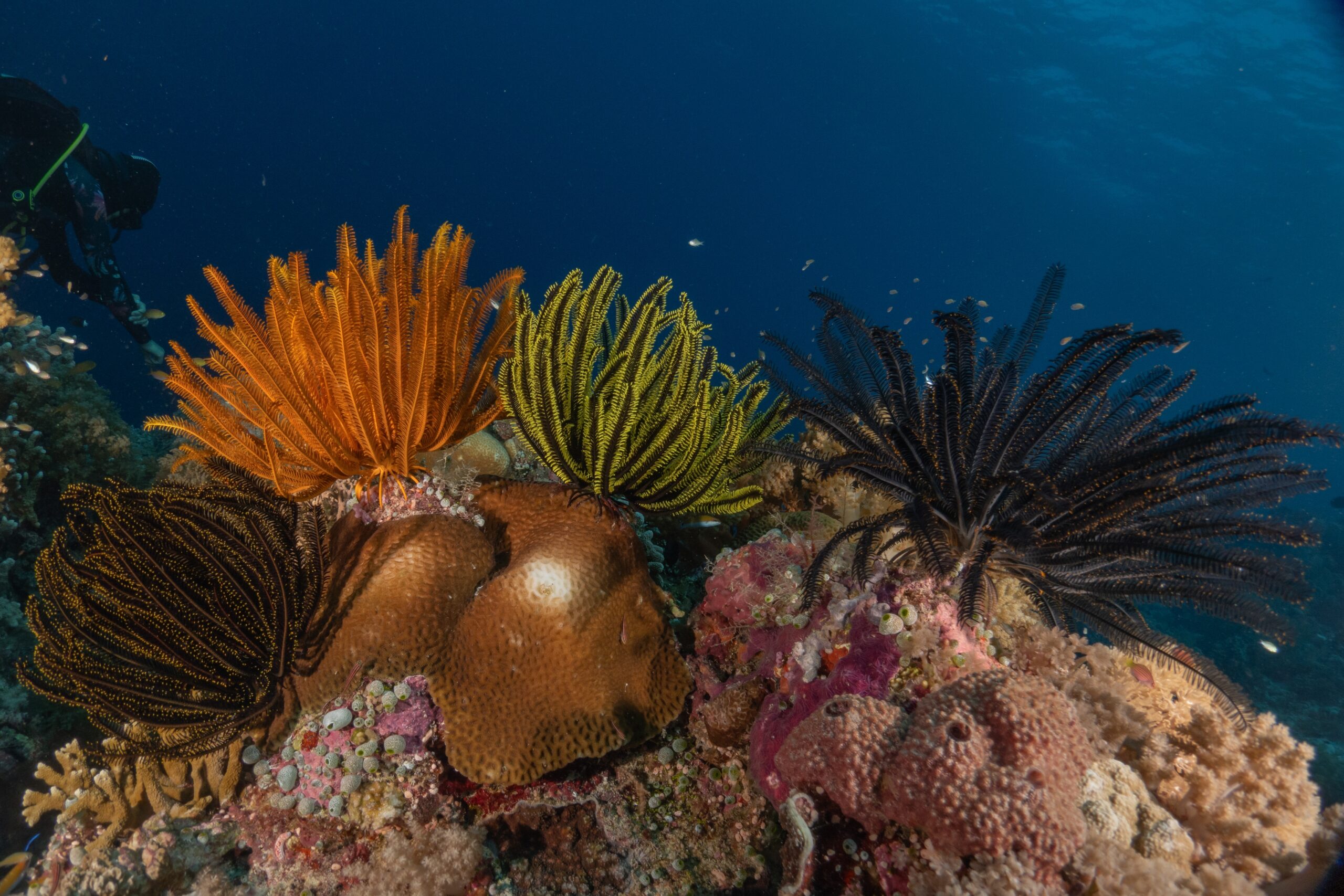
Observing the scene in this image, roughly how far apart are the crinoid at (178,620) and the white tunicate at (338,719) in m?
0.38

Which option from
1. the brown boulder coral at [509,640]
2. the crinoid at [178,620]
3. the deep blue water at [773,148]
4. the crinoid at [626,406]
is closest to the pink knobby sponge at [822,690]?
the brown boulder coral at [509,640]

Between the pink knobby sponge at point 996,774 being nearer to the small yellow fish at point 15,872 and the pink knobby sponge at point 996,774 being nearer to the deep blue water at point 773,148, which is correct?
the small yellow fish at point 15,872

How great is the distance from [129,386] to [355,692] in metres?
65.0

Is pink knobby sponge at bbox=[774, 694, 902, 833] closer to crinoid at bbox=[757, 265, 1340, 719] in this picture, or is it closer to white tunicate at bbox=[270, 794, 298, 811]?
crinoid at bbox=[757, 265, 1340, 719]

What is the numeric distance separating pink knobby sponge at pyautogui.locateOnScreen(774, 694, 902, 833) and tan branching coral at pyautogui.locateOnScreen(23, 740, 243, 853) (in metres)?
3.01

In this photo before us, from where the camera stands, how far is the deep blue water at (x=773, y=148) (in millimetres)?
56531

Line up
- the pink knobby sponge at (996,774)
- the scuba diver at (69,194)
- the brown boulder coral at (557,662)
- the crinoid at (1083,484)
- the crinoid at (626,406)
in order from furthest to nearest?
1. the scuba diver at (69,194)
2. the crinoid at (626,406)
3. the brown boulder coral at (557,662)
4. the crinoid at (1083,484)
5. the pink knobby sponge at (996,774)

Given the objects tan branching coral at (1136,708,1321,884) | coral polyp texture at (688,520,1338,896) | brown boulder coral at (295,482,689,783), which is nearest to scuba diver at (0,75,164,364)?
brown boulder coral at (295,482,689,783)

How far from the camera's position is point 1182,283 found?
88.9 meters

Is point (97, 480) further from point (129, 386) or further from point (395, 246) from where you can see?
point (129, 386)

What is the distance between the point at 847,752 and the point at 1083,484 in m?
1.71

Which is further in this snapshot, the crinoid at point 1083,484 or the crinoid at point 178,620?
the crinoid at point 178,620

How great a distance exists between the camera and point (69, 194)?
32.0ft

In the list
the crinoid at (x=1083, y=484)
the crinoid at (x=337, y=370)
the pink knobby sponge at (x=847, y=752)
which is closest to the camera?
the pink knobby sponge at (x=847, y=752)
